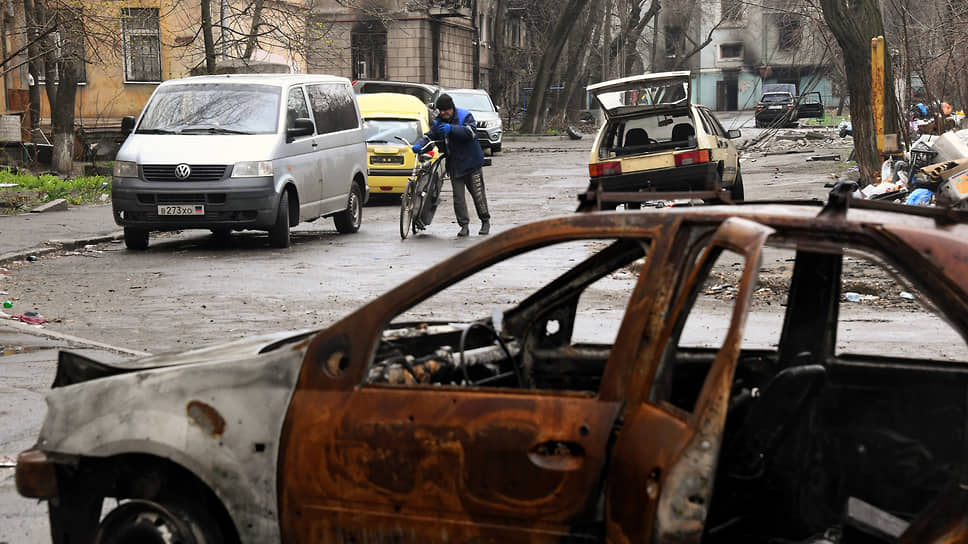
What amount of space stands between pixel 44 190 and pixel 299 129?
29.2 feet

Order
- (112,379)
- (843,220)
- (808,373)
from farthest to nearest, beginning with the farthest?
1. (112,379)
2. (808,373)
3. (843,220)

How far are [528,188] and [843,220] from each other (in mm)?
22237

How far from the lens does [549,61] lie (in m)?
48.8

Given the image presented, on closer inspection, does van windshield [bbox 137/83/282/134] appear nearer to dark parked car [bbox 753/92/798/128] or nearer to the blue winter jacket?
the blue winter jacket

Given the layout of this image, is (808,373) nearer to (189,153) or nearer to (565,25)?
(189,153)

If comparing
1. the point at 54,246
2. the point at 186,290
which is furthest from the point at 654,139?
the point at 186,290

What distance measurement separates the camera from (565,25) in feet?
155

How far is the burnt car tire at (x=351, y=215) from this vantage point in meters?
17.3

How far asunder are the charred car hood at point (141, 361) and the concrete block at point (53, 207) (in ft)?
53.2

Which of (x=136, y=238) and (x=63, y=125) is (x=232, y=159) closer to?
(x=136, y=238)

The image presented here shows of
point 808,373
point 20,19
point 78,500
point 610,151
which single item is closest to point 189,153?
point 610,151

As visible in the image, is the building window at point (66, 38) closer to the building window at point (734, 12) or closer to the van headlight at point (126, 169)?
the van headlight at point (126, 169)

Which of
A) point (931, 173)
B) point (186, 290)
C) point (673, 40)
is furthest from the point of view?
point (673, 40)

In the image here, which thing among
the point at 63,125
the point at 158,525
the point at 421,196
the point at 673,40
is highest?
the point at 673,40
